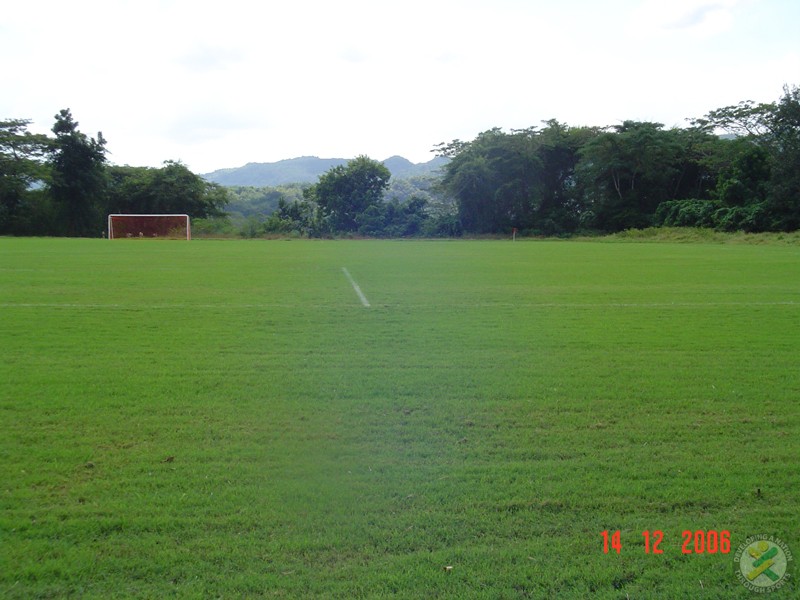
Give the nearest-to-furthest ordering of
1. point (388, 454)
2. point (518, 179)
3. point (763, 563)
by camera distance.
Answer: point (763, 563) < point (388, 454) < point (518, 179)

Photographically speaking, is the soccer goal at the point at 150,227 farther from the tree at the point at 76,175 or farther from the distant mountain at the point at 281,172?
the distant mountain at the point at 281,172

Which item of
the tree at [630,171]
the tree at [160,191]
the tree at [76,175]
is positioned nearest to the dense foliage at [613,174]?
the tree at [630,171]

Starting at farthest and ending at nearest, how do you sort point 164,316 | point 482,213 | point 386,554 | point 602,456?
1. point 482,213
2. point 164,316
3. point 602,456
4. point 386,554

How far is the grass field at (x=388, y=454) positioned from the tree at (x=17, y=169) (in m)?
38.6

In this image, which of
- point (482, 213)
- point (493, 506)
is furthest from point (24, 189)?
point (493, 506)

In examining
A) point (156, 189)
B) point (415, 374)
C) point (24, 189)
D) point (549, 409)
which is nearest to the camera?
point (549, 409)

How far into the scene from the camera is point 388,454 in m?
4.05

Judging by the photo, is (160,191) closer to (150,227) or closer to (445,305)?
(150,227)

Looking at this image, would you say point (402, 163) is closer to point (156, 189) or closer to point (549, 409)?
point (156, 189)

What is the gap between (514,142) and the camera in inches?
2004

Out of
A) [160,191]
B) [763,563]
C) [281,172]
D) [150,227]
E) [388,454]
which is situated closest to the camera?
[763,563]

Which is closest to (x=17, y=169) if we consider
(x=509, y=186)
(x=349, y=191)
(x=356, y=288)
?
(x=349, y=191)

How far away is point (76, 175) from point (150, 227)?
628 cm

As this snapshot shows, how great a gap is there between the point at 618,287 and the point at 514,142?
39448mm
